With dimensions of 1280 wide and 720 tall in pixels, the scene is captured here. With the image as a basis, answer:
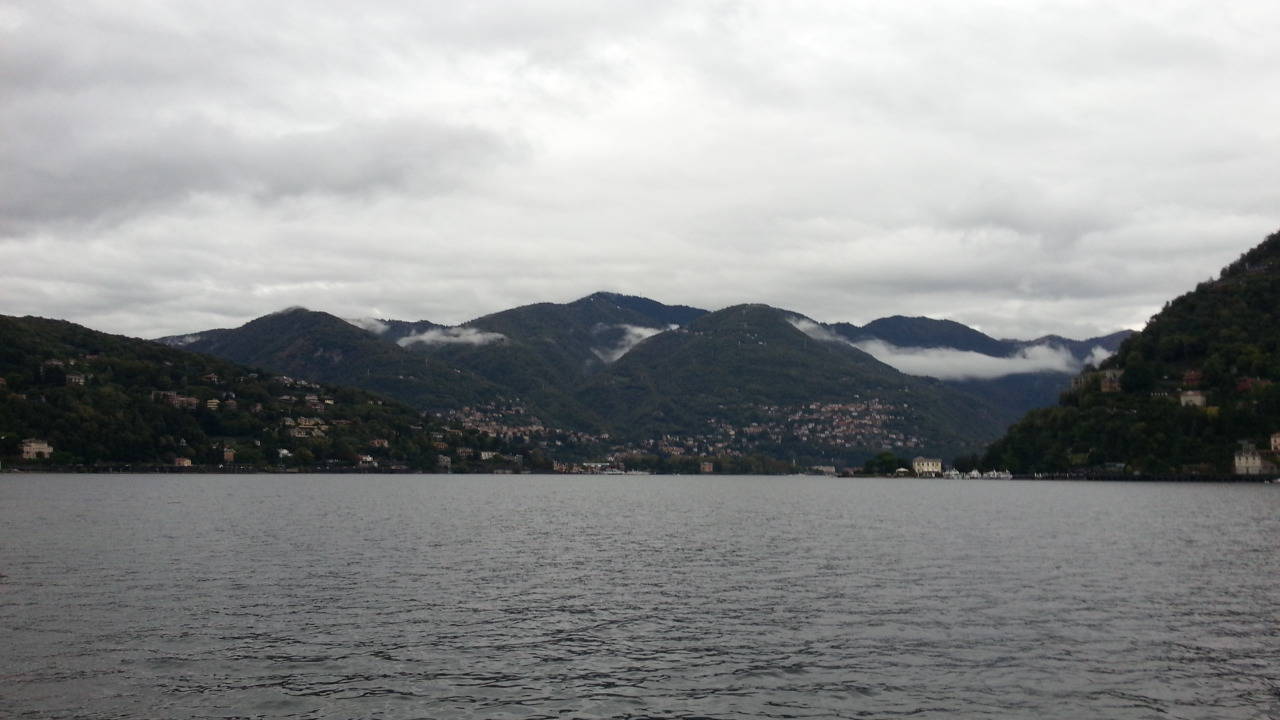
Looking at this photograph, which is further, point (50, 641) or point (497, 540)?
point (497, 540)

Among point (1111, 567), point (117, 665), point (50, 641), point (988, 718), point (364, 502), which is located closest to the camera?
point (988, 718)

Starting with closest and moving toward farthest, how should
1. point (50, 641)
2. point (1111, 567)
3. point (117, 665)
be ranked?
point (117, 665)
point (50, 641)
point (1111, 567)

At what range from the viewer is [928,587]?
56344 millimetres

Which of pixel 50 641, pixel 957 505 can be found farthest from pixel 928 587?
pixel 957 505

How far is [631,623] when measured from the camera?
4562 centimetres

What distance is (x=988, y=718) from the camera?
30203mm

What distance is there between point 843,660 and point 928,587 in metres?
20.3

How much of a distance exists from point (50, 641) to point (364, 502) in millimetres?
108004

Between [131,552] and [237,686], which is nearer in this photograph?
[237,686]

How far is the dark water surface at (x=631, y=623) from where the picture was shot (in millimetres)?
32375

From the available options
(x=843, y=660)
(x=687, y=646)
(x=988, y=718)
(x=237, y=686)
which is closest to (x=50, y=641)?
(x=237, y=686)

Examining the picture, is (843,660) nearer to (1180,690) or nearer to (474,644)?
(1180,690)

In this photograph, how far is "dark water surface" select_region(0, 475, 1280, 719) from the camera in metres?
32.4

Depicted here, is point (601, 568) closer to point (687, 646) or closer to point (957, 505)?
point (687, 646)
